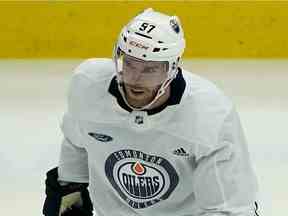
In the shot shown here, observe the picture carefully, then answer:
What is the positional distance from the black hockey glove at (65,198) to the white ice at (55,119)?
698mm

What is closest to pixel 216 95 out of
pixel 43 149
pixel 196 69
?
pixel 43 149

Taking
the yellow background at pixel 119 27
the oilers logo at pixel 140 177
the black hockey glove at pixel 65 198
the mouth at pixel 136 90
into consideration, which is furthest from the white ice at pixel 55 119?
the mouth at pixel 136 90

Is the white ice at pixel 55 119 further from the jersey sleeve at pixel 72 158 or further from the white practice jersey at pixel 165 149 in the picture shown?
the white practice jersey at pixel 165 149

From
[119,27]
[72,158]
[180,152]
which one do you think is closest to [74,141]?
[72,158]

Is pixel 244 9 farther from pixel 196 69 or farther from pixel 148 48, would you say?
pixel 148 48

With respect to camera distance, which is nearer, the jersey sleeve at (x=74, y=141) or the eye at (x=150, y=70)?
the eye at (x=150, y=70)

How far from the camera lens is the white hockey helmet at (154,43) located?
1.61 m

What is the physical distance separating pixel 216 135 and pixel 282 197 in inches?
49.3

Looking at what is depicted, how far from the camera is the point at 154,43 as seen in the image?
63.6 inches

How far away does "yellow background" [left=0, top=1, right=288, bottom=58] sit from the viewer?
3758 millimetres

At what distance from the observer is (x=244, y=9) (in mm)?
3768

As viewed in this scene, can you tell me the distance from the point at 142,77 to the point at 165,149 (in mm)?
191

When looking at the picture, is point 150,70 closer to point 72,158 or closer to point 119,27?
point 72,158

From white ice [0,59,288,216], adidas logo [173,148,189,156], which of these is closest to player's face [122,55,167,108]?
adidas logo [173,148,189,156]
